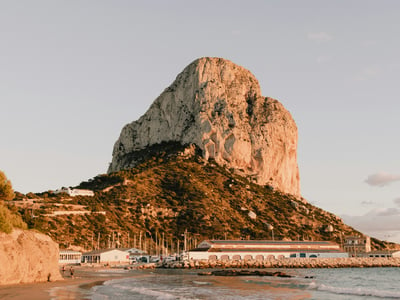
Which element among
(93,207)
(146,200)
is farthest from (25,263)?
(146,200)

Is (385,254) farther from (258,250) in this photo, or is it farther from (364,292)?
(364,292)

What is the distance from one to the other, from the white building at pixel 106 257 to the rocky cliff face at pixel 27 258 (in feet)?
205

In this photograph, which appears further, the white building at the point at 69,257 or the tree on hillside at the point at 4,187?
the white building at the point at 69,257

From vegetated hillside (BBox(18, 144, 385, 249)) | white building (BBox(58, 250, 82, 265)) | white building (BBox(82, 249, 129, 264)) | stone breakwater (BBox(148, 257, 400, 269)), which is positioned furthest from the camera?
vegetated hillside (BBox(18, 144, 385, 249))

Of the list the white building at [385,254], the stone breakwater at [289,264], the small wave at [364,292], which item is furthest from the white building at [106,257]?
the white building at [385,254]

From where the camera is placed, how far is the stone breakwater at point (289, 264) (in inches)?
4198

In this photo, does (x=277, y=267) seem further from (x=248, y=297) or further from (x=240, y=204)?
(x=248, y=297)

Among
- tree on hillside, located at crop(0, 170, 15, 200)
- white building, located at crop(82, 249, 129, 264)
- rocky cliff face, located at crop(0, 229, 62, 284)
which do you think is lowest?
white building, located at crop(82, 249, 129, 264)

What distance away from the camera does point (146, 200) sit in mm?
153625

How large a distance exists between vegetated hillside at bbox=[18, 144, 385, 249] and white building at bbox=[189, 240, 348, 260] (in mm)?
15530

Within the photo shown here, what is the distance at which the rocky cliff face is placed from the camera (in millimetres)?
38487

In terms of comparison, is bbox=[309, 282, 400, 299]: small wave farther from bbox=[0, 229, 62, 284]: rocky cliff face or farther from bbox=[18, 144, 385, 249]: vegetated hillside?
bbox=[18, 144, 385, 249]: vegetated hillside

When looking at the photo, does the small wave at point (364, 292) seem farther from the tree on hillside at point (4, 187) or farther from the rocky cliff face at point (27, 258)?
the tree on hillside at point (4, 187)

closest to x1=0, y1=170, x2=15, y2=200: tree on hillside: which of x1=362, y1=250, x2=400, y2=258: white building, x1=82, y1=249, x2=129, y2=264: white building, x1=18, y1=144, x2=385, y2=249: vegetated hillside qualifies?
x1=82, y1=249, x2=129, y2=264: white building
